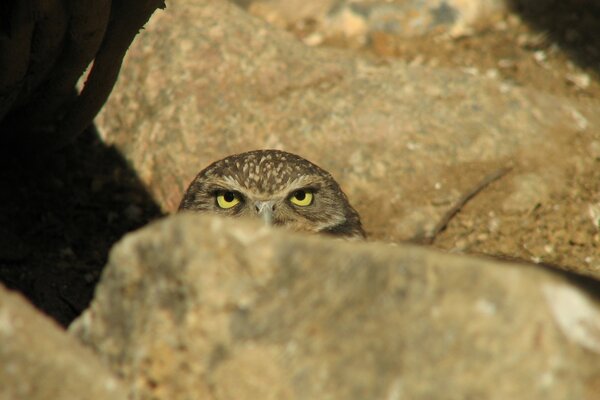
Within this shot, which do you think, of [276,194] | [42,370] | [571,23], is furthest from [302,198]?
[571,23]

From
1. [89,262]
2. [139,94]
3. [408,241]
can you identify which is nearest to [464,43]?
[408,241]

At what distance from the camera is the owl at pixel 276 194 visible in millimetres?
4949

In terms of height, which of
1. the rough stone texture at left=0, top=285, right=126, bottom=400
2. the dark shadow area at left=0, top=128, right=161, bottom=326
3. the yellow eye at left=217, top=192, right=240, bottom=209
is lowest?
the dark shadow area at left=0, top=128, right=161, bottom=326

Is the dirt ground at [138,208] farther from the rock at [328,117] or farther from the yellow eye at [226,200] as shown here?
the yellow eye at [226,200]

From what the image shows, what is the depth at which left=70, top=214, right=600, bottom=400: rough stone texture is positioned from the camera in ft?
7.88

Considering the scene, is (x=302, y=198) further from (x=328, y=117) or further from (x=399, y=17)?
(x=399, y=17)

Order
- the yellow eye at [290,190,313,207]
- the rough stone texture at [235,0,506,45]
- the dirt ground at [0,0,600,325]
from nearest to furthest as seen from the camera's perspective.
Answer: the yellow eye at [290,190,313,207] < the dirt ground at [0,0,600,325] < the rough stone texture at [235,0,506,45]

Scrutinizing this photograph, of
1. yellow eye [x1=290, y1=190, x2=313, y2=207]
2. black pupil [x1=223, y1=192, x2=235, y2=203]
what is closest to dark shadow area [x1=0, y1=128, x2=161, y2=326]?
black pupil [x1=223, y1=192, x2=235, y2=203]

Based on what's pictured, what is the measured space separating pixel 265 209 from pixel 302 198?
259 mm

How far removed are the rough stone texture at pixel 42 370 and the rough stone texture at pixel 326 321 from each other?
147mm

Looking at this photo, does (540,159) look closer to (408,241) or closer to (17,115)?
(408,241)

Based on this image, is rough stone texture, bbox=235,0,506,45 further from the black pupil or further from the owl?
the black pupil

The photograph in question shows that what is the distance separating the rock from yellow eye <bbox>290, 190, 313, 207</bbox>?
898 mm

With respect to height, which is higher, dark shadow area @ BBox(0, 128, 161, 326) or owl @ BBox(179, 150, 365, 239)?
owl @ BBox(179, 150, 365, 239)
